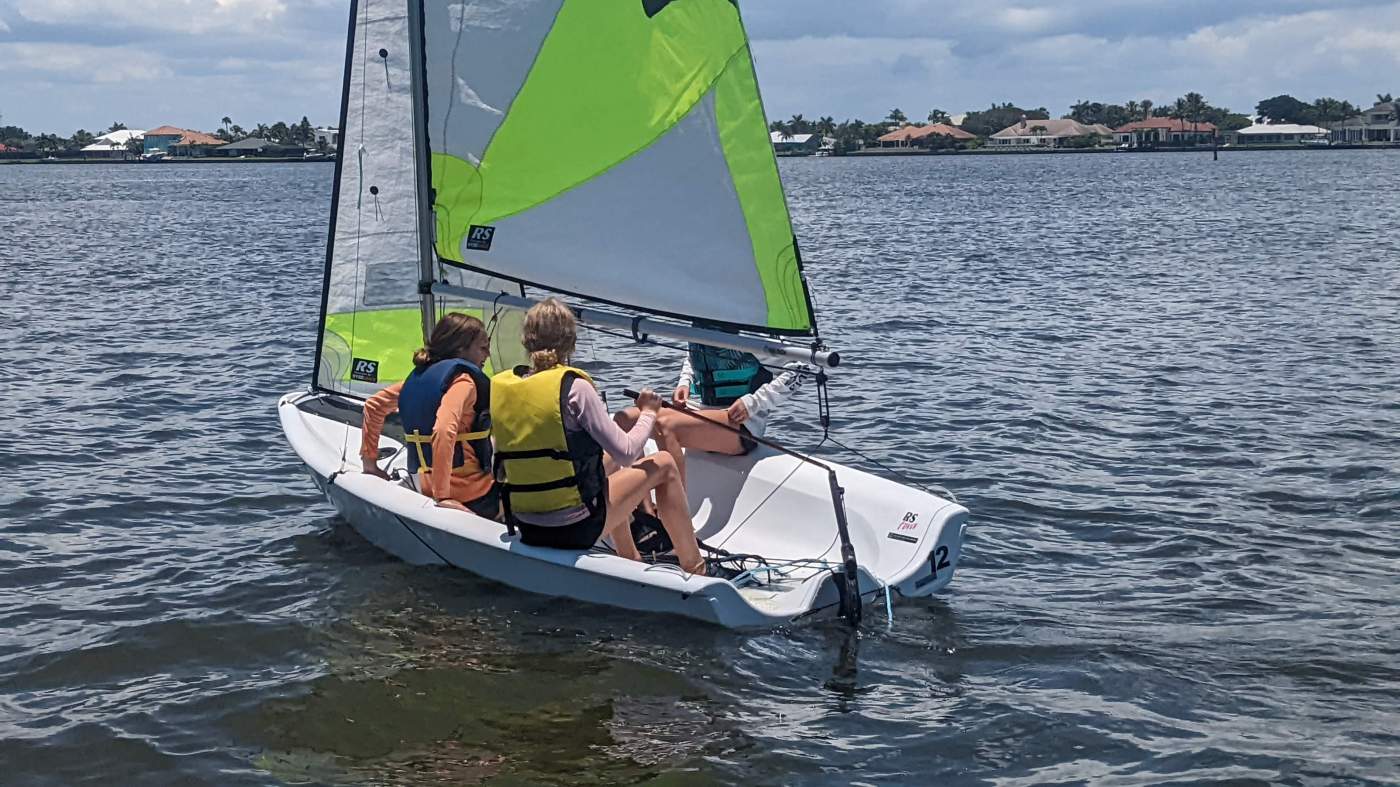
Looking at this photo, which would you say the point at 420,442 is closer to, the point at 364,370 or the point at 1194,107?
the point at 364,370

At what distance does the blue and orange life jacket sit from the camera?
7.38 metres

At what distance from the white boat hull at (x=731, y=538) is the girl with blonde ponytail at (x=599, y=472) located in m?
0.12

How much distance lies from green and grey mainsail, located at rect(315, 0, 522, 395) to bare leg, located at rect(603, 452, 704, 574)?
5.90ft

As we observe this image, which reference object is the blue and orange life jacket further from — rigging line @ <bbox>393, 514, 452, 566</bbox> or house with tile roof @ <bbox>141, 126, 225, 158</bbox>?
house with tile roof @ <bbox>141, 126, 225, 158</bbox>

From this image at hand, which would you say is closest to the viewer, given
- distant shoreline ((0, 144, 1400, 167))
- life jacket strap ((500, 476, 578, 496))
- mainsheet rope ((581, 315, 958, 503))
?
life jacket strap ((500, 476, 578, 496))

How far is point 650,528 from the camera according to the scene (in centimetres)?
754

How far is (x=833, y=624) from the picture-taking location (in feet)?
23.5

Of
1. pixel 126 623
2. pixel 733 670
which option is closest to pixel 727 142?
pixel 733 670

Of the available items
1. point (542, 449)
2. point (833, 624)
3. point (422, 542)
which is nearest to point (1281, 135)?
point (833, 624)

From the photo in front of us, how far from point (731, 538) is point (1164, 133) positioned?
168770 millimetres

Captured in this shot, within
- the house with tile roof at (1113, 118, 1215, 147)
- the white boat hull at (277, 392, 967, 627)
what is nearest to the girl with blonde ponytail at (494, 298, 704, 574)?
the white boat hull at (277, 392, 967, 627)

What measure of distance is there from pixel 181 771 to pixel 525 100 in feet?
12.7

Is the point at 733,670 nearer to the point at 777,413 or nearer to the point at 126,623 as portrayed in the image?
the point at 126,623

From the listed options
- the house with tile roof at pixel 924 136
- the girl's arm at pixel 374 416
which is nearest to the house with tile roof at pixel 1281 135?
the house with tile roof at pixel 924 136
